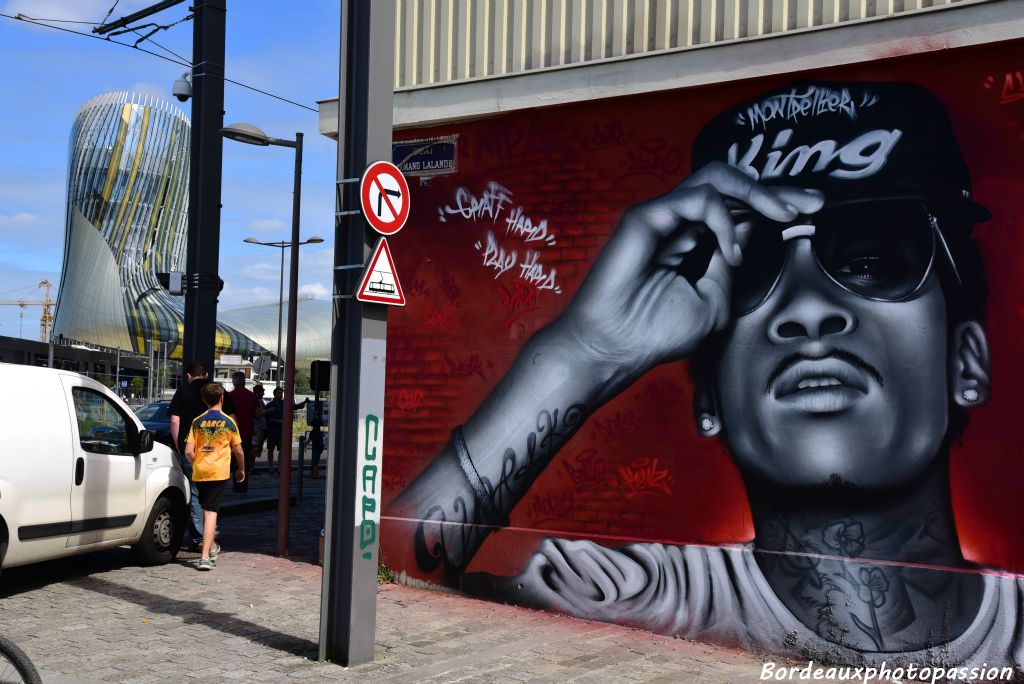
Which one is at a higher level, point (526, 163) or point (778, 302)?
point (526, 163)

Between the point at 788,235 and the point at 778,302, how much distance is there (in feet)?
1.51

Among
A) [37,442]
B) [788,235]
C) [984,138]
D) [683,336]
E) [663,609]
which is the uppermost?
[984,138]

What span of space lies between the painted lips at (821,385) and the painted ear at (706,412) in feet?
1.47

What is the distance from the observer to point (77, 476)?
882 centimetres

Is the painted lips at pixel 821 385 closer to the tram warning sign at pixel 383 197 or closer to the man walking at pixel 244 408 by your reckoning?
the tram warning sign at pixel 383 197

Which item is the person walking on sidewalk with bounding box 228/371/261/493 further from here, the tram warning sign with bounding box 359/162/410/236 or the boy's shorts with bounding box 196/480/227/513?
the tram warning sign with bounding box 359/162/410/236

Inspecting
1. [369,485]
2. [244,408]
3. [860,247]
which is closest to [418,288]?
[369,485]

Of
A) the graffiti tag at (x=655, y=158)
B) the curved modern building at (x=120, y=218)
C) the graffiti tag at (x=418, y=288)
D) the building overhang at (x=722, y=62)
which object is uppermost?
the curved modern building at (x=120, y=218)

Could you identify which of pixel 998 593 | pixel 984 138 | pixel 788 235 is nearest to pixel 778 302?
pixel 788 235

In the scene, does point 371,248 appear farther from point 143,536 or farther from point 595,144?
point 143,536

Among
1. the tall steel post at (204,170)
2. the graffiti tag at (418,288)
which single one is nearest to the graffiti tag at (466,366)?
the graffiti tag at (418,288)

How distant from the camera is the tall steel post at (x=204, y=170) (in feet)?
40.5

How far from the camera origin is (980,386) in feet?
21.3

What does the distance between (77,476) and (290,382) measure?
2.56m
